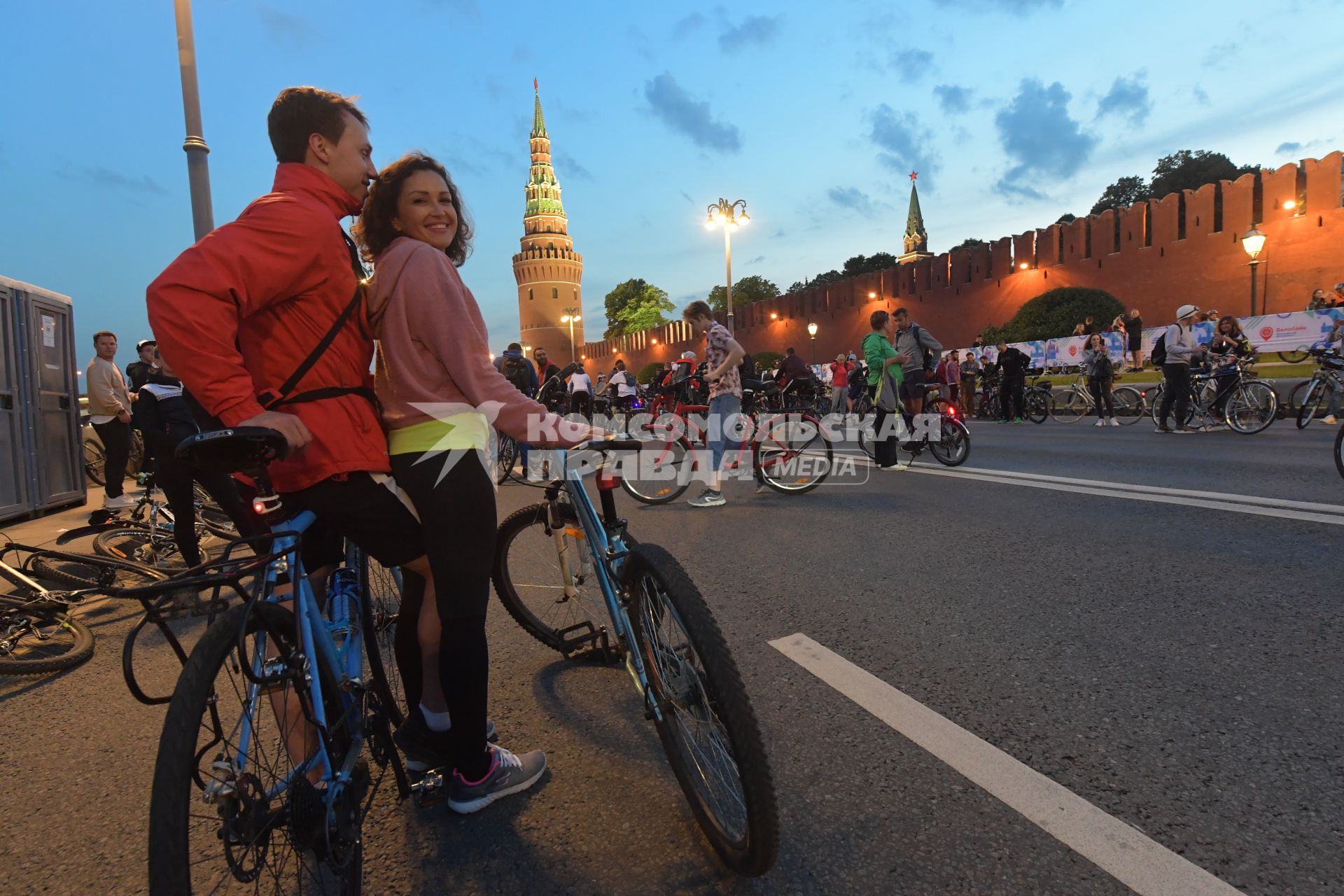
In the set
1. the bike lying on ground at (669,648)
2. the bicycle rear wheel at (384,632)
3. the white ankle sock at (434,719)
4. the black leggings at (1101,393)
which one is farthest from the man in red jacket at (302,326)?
the black leggings at (1101,393)

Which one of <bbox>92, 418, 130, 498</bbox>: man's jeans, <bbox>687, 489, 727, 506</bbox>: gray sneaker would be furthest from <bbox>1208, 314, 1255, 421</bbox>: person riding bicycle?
<bbox>92, 418, 130, 498</bbox>: man's jeans

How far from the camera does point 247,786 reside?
1388 millimetres

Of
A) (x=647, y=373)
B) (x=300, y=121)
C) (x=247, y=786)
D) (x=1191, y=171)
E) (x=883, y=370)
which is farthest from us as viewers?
(x=647, y=373)

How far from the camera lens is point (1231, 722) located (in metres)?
2.21

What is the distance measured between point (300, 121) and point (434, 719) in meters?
1.60

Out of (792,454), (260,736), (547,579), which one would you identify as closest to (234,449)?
(260,736)

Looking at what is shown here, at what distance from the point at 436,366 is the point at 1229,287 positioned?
1473 inches

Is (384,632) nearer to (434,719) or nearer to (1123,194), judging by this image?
(434,719)

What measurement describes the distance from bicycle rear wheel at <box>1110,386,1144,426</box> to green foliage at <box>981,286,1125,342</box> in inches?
562

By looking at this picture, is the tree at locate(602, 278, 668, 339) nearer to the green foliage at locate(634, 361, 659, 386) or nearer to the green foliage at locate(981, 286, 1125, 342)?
the green foliage at locate(634, 361, 659, 386)

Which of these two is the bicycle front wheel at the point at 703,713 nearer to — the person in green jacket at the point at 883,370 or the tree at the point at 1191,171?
the person in green jacket at the point at 883,370

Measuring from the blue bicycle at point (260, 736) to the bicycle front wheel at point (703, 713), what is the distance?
764 mm

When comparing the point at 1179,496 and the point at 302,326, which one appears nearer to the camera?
the point at 302,326

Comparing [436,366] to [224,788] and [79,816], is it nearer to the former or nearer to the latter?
[224,788]
